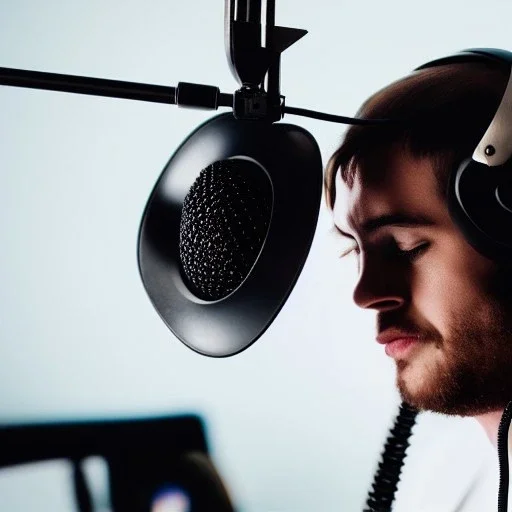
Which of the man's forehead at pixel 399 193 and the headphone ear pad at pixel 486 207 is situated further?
the man's forehead at pixel 399 193

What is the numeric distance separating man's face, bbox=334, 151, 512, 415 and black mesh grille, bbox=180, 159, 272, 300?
8.7 inches

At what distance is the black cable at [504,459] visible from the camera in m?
0.67

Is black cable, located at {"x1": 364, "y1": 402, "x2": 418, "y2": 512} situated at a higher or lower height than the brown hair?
lower

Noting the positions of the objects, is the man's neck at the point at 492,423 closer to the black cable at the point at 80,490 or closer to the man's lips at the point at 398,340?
the man's lips at the point at 398,340

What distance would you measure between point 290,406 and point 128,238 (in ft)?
1.15

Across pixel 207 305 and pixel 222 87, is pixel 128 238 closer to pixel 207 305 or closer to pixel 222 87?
pixel 222 87

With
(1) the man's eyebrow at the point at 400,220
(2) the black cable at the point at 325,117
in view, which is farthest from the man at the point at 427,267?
(2) the black cable at the point at 325,117

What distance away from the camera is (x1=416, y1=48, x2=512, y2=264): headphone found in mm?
521

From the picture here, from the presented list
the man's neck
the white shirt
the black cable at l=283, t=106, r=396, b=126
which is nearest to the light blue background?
the white shirt

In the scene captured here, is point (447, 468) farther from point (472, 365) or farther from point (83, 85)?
point (83, 85)

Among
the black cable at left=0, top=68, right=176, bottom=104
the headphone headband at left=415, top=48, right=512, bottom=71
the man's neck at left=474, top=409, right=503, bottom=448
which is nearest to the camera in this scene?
the black cable at left=0, top=68, right=176, bottom=104

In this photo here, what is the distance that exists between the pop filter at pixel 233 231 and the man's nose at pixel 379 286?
216mm

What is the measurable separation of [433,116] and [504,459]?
1.23ft

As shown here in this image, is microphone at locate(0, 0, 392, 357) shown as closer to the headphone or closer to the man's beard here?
the headphone
